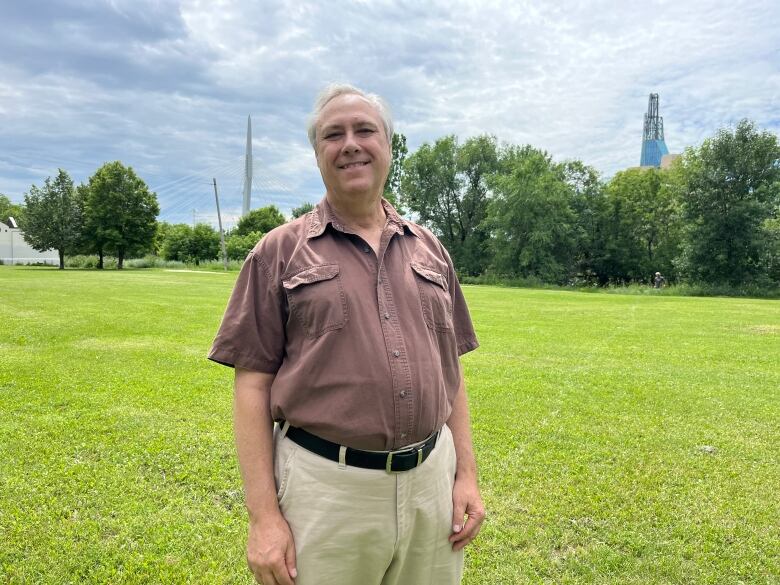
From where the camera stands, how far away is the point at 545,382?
331 inches

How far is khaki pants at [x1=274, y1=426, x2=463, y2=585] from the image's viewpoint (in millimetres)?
1588

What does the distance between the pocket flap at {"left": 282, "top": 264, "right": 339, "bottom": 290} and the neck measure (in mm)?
224

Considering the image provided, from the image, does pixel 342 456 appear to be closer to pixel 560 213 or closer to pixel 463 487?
pixel 463 487

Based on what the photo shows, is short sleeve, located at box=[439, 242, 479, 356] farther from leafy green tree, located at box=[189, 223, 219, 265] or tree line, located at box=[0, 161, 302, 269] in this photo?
leafy green tree, located at box=[189, 223, 219, 265]

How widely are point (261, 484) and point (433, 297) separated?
2.65 feet

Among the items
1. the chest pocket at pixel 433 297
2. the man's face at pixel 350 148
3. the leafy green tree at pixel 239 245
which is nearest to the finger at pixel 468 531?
the chest pocket at pixel 433 297

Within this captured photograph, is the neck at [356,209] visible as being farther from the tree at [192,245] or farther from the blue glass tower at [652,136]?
the blue glass tower at [652,136]

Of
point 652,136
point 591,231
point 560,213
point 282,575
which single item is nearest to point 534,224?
point 560,213

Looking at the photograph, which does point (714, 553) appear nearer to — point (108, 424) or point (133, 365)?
point (108, 424)

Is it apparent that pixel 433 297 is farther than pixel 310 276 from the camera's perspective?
Yes

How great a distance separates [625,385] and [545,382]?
3.98 feet

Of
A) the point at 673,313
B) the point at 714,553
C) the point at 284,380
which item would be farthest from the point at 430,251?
the point at 673,313

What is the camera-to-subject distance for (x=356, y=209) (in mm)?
1779

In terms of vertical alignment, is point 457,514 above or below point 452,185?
below
